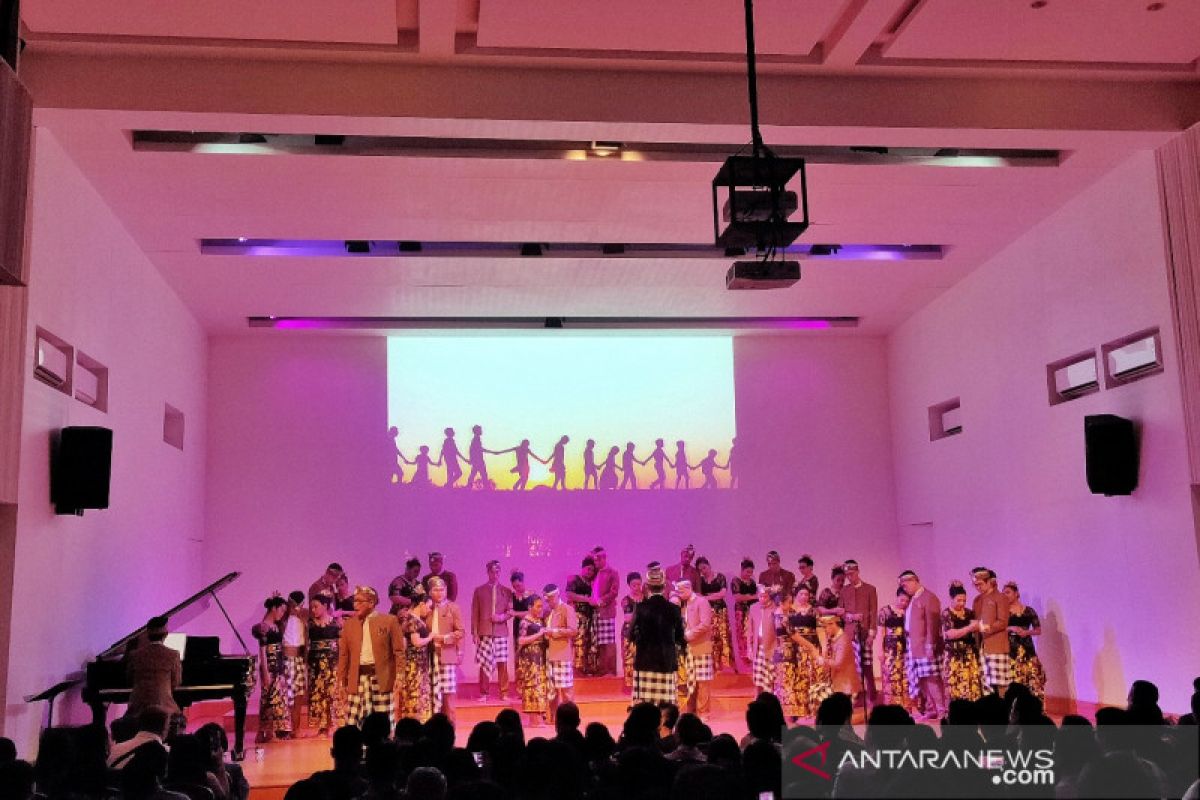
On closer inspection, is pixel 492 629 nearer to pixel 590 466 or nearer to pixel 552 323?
pixel 590 466

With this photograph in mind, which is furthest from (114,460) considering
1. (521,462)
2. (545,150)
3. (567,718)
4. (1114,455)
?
(1114,455)

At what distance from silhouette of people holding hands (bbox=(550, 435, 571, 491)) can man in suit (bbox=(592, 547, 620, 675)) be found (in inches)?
61.8

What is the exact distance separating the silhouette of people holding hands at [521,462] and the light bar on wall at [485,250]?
156 inches

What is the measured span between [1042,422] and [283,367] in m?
9.55

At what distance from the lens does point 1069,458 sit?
435 inches

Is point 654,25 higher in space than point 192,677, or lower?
higher

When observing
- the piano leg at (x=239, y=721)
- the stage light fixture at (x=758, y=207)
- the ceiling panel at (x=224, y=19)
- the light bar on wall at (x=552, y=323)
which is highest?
the ceiling panel at (x=224, y=19)

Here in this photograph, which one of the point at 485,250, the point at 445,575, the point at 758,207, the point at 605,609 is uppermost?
the point at 485,250

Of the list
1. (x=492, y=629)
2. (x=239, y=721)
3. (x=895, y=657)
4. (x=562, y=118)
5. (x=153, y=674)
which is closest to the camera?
(x=153, y=674)

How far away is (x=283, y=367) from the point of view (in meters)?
15.2

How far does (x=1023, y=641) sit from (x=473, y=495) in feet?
24.1

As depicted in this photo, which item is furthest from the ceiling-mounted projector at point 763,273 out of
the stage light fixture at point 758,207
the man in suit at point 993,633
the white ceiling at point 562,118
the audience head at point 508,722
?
the man in suit at point 993,633

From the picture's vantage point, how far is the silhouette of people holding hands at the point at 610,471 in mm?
15477

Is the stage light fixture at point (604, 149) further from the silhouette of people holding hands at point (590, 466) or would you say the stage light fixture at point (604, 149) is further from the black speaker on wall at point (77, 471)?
the silhouette of people holding hands at point (590, 466)
